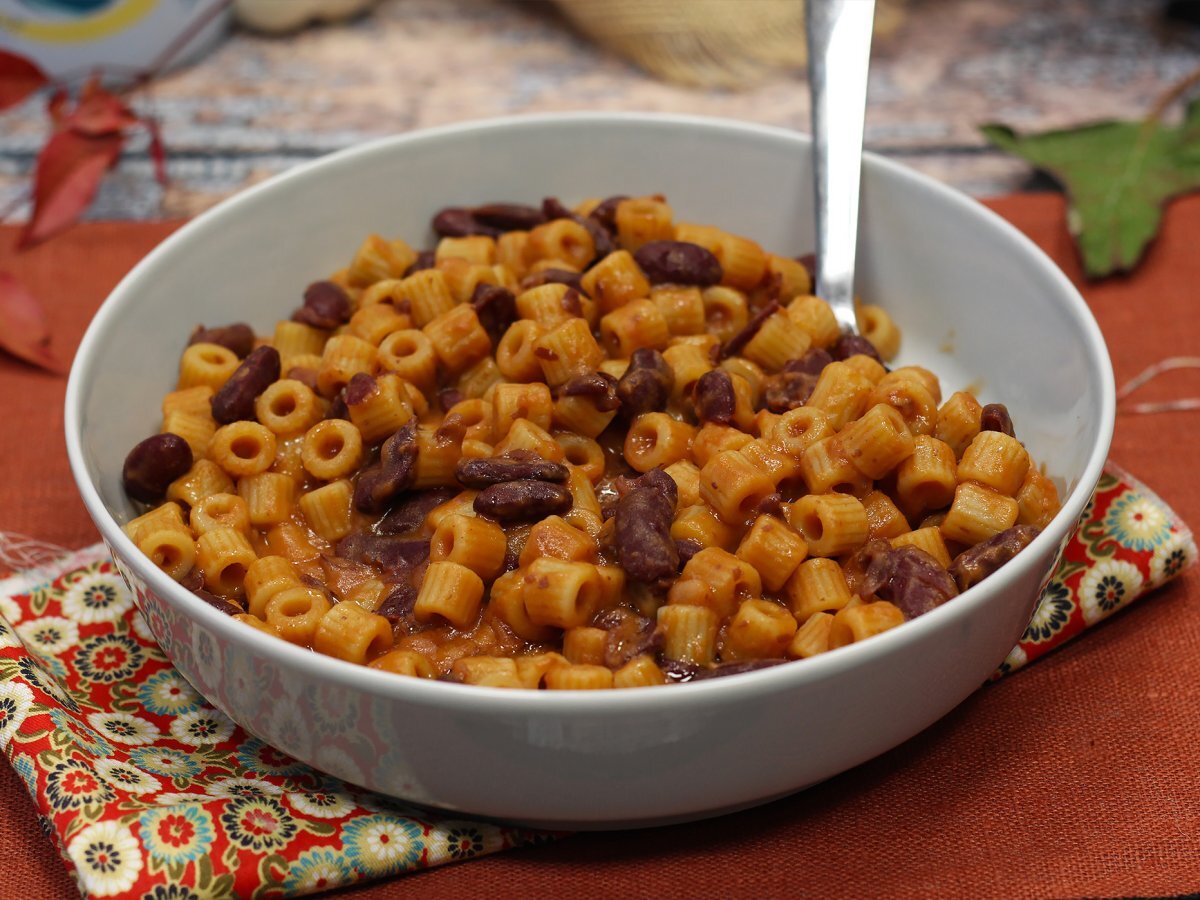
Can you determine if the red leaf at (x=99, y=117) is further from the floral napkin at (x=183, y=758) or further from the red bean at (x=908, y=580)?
the red bean at (x=908, y=580)

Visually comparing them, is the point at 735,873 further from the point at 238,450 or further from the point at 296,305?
the point at 296,305

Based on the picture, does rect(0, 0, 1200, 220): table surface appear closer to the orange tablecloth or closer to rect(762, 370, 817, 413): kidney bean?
rect(762, 370, 817, 413): kidney bean

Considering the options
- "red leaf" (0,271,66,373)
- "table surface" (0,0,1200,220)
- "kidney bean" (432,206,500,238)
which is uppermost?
"kidney bean" (432,206,500,238)

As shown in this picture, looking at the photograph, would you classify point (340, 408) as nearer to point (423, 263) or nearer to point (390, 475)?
point (390, 475)

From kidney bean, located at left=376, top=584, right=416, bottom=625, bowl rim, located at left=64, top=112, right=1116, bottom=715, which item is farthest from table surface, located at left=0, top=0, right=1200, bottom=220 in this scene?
kidney bean, located at left=376, top=584, right=416, bottom=625

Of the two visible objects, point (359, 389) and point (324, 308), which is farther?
point (324, 308)

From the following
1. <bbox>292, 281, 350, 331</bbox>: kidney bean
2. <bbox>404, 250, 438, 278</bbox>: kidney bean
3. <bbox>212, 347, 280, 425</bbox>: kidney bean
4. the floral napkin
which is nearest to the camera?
the floral napkin

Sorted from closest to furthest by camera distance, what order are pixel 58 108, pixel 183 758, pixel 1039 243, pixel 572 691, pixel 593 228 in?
pixel 572 691, pixel 183 758, pixel 593 228, pixel 1039 243, pixel 58 108

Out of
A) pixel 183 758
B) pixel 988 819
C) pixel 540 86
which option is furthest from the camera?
pixel 540 86

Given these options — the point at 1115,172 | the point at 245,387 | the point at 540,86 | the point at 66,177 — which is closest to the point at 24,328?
the point at 66,177
